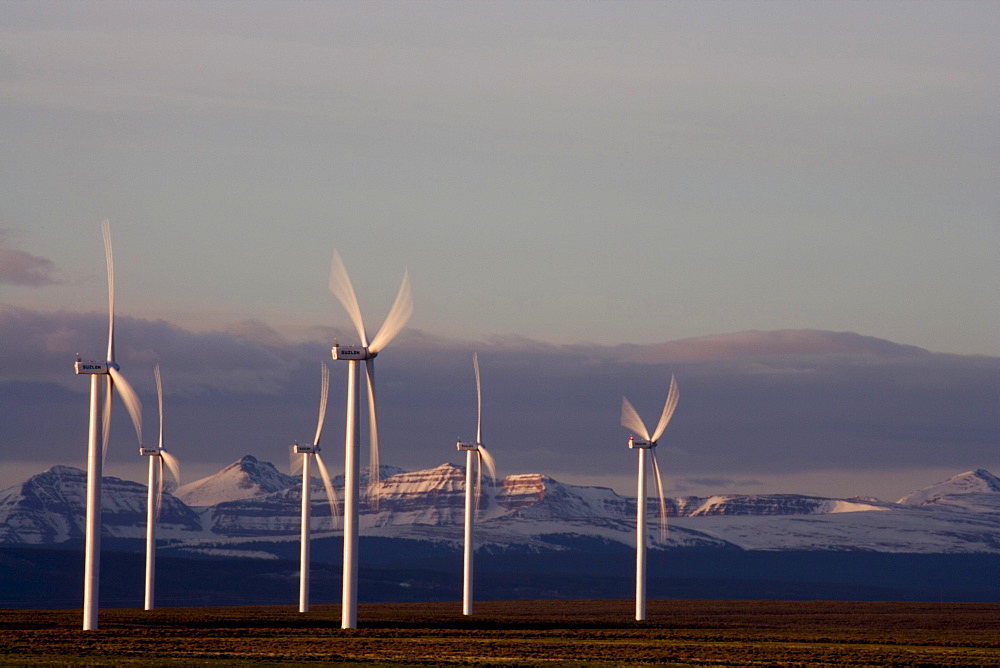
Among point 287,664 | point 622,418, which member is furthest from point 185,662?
point 622,418

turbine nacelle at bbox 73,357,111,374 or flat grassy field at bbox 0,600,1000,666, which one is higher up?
turbine nacelle at bbox 73,357,111,374

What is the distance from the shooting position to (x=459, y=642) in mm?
102250

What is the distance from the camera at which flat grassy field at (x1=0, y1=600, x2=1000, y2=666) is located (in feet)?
291

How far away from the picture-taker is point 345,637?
10338cm

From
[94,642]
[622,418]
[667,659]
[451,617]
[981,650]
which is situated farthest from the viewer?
[451,617]

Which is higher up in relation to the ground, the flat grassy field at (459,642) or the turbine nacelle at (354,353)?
the turbine nacelle at (354,353)

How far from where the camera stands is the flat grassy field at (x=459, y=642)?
291 ft

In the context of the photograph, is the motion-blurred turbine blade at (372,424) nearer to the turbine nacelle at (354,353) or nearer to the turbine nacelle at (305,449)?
the turbine nacelle at (354,353)

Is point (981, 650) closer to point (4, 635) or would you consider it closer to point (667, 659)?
point (667, 659)

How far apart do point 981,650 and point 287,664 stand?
41731mm

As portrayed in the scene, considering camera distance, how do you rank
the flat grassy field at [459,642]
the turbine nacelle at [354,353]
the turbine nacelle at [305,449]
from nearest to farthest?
the flat grassy field at [459,642] → the turbine nacelle at [354,353] → the turbine nacelle at [305,449]

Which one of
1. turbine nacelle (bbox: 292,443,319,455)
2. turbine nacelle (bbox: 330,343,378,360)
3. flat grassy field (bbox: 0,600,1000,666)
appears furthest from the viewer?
turbine nacelle (bbox: 292,443,319,455)

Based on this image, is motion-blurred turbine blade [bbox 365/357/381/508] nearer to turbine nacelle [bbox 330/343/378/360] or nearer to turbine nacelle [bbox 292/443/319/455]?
turbine nacelle [bbox 330/343/378/360]

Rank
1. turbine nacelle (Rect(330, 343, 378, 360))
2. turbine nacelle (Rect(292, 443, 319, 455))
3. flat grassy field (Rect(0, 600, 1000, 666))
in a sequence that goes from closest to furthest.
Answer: flat grassy field (Rect(0, 600, 1000, 666)) < turbine nacelle (Rect(330, 343, 378, 360)) < turbine nacelle (Rect(292, 443, 319, 455))
